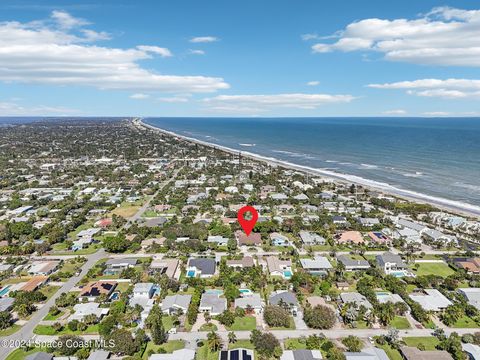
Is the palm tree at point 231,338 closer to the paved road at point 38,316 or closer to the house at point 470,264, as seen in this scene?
the paved road at point 38,316

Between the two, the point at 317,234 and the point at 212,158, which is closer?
the point at 317,234

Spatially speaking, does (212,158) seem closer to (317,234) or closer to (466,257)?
(317,234)

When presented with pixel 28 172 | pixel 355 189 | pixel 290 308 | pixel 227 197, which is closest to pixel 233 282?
pixel 290 308

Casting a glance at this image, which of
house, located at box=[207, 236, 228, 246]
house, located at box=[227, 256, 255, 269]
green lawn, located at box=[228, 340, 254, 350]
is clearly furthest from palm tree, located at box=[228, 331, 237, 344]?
house, located at box=[207, 236, 228, 246]

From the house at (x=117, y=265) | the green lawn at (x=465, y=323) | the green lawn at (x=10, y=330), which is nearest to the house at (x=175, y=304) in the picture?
the house at (x=117, y=265)

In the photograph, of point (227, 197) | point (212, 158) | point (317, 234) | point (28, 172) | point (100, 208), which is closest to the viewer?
point (317, 234)

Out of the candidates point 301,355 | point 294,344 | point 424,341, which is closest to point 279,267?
point 294,344
